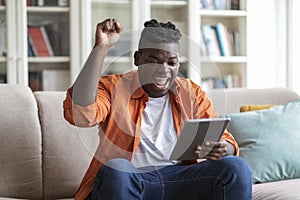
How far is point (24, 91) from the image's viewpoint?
8.07 ft

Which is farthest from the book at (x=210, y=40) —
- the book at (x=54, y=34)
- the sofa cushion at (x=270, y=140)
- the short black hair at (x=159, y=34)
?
the short black hair at (x=159, y=34)

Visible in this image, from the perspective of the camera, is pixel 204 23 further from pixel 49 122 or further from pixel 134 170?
→ pixel 134 170

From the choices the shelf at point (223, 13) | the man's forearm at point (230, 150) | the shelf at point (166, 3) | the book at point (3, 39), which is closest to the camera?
the man's forearm at point (230, 150)

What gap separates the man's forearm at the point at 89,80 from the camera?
5.84 ft

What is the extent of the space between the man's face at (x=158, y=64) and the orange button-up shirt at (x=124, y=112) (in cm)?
6

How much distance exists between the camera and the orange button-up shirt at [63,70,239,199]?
6.21 feet

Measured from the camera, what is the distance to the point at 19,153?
2301 mm

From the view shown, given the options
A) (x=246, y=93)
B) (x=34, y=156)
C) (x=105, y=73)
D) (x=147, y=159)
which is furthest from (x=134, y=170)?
(x=246, y=93)

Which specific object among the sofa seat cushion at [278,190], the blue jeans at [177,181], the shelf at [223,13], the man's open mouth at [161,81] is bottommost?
the sofa seat cushion at [278,190]

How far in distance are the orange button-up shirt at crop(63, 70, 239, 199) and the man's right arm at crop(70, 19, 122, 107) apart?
2.2 inches

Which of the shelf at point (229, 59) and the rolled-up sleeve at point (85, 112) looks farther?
the shelf at point (229, 59)

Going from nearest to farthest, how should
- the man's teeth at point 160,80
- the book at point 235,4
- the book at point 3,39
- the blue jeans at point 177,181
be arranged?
the blue jeans at point 177,181 < the man's teeth at point 160,80 < the book at point 3,39 < the book at point 235,4

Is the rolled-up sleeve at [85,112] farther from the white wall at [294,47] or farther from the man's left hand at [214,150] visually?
the white wall at [294,47]

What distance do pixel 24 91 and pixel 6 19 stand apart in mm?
1392
